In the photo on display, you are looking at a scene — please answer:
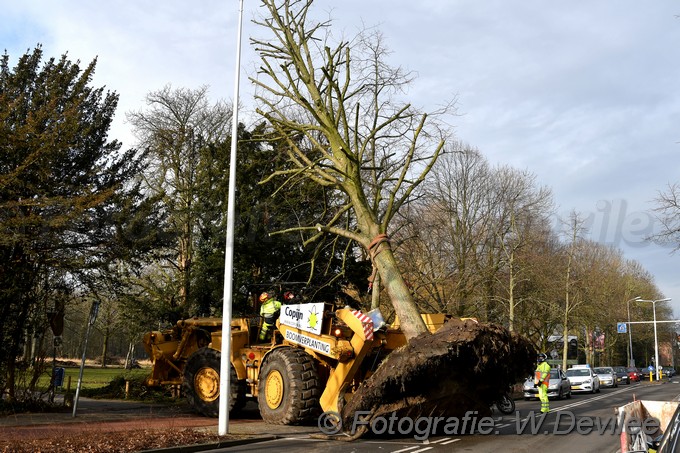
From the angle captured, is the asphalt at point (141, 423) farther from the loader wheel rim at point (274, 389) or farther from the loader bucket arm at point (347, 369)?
the loader bucket arm at point (347, 369)

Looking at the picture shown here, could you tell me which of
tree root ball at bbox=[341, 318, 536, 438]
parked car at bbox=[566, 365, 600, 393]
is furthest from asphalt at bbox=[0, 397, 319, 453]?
parked car at bbox=[566, 365, 600, 393]

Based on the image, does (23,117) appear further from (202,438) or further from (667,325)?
(667,325)

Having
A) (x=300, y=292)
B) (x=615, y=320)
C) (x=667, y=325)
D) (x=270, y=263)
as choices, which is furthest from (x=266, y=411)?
(x=667, y=325)

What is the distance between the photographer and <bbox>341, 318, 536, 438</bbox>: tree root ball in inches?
387

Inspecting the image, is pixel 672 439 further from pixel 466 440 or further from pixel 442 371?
pixel 466 440

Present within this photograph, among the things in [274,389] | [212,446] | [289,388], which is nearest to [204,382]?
[274,389]

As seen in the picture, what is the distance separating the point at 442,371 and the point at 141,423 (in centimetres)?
705

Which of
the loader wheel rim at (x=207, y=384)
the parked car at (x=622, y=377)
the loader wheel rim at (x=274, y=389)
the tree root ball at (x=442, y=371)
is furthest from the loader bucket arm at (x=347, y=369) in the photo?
the parked car at (x=622, y=377)

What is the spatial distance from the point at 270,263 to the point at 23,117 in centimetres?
1047

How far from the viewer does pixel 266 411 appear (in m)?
12.6

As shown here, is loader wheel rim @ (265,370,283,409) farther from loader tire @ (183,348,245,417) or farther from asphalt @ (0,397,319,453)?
loader tire @ (183,348,245,417)

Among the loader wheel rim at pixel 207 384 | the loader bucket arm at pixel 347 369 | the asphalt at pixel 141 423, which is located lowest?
the asphalt at pixel 141 423

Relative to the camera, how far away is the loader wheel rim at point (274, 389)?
12.4 meters

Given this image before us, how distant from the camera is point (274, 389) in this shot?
12.6m
